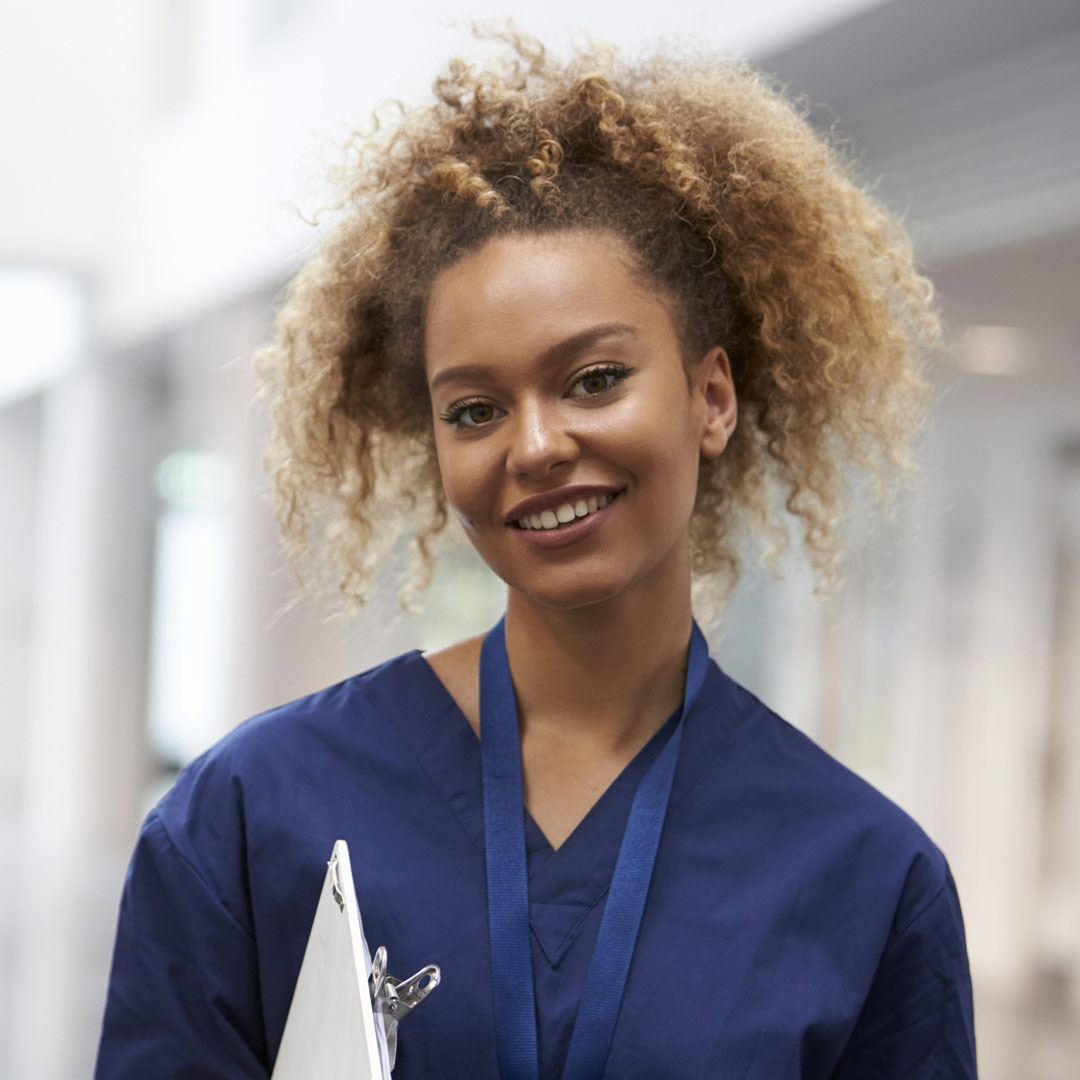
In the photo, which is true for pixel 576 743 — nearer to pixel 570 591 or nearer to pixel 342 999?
pixel 570 591

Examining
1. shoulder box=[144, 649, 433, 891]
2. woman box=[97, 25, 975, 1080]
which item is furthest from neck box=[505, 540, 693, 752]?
shoulder box=[144, 649, 433, 891]

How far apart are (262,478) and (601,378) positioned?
146 inches

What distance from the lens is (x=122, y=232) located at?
250 inches

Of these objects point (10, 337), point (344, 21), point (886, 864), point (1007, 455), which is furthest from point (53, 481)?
point (886, 864)

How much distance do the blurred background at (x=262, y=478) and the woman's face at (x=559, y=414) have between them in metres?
0.43

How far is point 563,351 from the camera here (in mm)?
1225

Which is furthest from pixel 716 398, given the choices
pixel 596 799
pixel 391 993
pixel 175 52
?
pixel 175 52

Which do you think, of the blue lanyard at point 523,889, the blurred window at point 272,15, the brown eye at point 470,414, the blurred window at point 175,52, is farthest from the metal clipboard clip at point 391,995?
the blurred window at point 175,52

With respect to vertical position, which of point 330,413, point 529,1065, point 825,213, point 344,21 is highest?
point 344,21

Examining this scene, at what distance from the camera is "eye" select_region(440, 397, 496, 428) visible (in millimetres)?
1261

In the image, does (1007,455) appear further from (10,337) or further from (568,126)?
(10,337)

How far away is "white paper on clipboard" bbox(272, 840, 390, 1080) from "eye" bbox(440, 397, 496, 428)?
0.37m

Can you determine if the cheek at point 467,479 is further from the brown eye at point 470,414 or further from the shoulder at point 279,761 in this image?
the shoulder at point 279,761

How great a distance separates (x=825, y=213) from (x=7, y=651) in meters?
8.60
